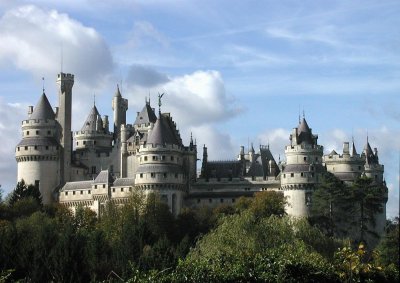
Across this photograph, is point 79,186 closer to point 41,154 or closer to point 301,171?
point 41,154

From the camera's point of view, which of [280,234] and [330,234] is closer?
[280,234]

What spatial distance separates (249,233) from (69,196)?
50.5m

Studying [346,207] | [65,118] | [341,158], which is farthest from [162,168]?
[346,207]

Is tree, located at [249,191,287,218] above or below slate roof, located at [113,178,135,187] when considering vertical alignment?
below

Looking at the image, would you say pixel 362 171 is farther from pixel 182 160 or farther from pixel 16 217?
pixel 16 217

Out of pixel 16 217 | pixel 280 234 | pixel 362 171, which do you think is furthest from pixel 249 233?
pixel 362 171

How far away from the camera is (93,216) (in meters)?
103

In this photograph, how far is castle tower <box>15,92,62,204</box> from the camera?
112750mm

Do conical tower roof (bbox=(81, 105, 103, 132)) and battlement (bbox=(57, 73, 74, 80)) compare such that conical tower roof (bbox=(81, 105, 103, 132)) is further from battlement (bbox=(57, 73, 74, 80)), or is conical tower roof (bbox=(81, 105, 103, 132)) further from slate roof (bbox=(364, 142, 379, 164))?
slate roof (bbox=(364, 142, 379, 164))

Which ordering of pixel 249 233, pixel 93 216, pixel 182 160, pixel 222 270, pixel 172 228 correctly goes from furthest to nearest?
pixel 182 160
pixel 93 216
pixel 172 228
pixel 249 233
pixel 222 270

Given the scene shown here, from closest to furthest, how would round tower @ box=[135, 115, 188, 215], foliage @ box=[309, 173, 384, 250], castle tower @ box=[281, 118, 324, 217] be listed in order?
1. foliage @ box=[309, 173, 384, 250]
2. castle tower @ box=[281, 118, 324, 217]
3. round tower @ box=[135, 115, 188, 215]

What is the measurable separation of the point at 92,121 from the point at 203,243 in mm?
61444

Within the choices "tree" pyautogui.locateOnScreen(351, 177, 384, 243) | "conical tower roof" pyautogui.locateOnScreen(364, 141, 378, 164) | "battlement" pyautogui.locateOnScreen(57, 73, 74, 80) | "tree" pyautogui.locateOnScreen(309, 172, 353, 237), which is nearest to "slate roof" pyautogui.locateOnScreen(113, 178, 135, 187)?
"battlement" pyautogui.locateOnScreen(57, 73, 74, 80)

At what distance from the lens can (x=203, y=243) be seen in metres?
63.2
